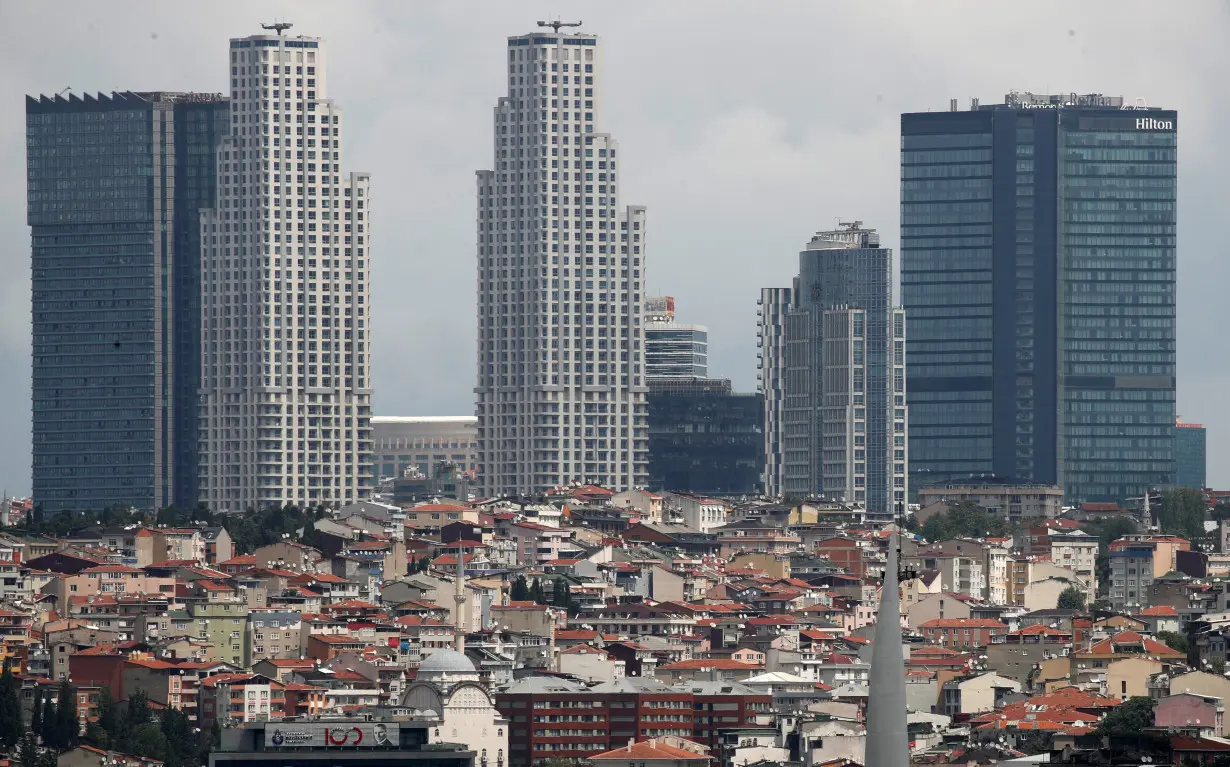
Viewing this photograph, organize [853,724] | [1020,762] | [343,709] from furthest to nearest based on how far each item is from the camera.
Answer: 1. [343,709]
2. [853,724]
3. [1020,762]

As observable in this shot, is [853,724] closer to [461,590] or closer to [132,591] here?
[461,590]

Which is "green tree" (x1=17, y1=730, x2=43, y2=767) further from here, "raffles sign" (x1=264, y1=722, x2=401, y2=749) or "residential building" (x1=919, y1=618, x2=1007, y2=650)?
"residential building" (x1=919, y1=618, x2=1007, y2=650)

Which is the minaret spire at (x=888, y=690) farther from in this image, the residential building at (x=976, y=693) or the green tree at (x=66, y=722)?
the residential building at (x=976, y=693)

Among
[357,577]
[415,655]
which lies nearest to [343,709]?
[415,655]

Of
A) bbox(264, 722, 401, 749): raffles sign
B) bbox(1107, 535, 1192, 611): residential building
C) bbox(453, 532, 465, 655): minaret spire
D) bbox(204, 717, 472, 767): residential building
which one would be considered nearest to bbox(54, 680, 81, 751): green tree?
bbox(204, 717, 472, 767): residential building

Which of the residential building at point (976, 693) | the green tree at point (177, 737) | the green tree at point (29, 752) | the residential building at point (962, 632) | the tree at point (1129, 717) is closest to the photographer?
the tree at point (1129, 717)

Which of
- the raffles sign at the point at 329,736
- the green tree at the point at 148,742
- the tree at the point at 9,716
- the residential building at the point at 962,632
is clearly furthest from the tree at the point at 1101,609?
the tree at the point at 9,716
